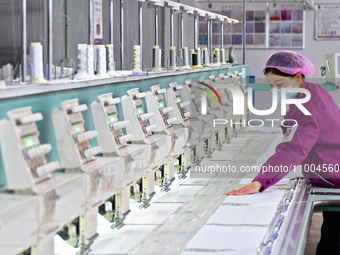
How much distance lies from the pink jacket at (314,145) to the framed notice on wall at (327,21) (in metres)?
6.96

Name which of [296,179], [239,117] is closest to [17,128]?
[296,179]

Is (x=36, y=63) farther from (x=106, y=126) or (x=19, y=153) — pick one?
(x=19, y=153)

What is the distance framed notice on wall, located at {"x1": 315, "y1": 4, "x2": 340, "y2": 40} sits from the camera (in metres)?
9.59

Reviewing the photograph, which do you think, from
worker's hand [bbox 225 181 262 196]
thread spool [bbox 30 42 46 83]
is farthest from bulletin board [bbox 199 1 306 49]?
thread spool [bbox 30 42 46 83]

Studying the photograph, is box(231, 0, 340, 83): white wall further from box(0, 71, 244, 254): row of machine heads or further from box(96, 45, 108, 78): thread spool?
box(96, 45, 108, 78): thread spool

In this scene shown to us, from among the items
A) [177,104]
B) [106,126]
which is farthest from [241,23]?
[106,126]

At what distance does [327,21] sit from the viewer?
9.58 metres

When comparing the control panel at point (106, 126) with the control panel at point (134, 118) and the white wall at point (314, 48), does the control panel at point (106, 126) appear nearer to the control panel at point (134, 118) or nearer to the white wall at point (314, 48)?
the control panel at point (134, 118)

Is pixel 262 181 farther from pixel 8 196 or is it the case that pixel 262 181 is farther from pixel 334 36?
pixel 334 36

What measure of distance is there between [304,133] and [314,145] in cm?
21

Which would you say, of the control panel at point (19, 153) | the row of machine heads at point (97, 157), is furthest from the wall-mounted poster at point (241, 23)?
the control panel at point (19, 153)

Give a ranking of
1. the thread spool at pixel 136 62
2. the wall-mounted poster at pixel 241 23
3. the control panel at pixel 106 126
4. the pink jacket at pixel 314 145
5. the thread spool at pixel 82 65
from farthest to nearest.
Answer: the wall-mounted poster at pixel 241 23, the thread spool at pixel 136 62, the pink jacket at pixel 314 145, the thread spool at pixel 82 65, the control panel at pixel 106 126

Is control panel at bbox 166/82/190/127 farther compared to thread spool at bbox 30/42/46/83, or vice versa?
control panel at bbox 166/82/190/127

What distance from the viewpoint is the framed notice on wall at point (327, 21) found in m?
9.59
